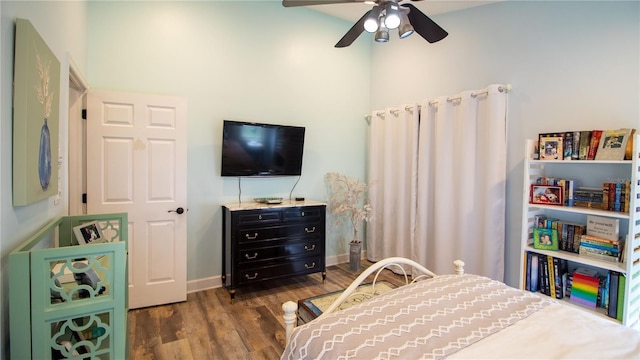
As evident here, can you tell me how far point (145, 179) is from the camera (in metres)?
2.98

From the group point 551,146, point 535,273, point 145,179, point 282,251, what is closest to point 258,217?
point 282,251

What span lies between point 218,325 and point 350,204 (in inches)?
83.3

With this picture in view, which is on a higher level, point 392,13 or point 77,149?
point 392,13

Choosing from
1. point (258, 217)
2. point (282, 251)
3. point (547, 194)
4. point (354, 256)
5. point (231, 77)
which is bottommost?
point (354, 256)

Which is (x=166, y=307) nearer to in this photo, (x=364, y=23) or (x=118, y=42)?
(x=118, y=42)

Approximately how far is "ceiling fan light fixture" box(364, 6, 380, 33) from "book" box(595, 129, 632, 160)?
6.00 ft

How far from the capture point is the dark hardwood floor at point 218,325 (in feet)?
7.69

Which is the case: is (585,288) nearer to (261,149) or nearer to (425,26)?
(425,26)

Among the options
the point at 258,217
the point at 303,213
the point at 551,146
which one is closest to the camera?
the point at 551,146

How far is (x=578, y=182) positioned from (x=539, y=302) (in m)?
1.52

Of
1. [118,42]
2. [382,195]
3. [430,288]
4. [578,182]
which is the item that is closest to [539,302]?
[430,288]

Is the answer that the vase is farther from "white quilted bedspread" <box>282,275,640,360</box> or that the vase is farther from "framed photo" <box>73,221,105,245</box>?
"framed photo" <box>73,221,105,245</box>

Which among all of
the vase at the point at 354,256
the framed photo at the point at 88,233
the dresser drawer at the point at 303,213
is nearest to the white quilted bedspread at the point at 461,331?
the framed photo at the point at 88,233

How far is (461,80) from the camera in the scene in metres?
3.43
